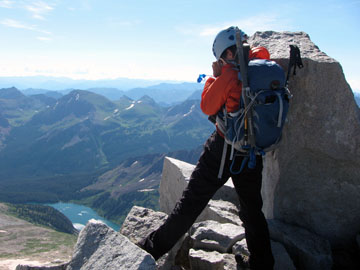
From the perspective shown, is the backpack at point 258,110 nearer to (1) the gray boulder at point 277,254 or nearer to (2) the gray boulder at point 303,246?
(1) the gray boulder at point 277,254

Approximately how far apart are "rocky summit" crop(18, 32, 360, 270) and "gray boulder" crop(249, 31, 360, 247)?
18 mm

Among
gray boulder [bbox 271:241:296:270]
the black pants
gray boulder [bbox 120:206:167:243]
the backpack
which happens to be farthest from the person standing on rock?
gray boulder [bbox 120:206:167:243]

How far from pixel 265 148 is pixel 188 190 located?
1.63 meters

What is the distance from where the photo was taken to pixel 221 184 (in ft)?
18.2

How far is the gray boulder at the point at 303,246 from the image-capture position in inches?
235

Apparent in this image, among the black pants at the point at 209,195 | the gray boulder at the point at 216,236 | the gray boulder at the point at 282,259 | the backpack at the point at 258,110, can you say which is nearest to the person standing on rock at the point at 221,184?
the black pants at the point at 209,195

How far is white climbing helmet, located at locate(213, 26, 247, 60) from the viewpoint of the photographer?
5.08 m

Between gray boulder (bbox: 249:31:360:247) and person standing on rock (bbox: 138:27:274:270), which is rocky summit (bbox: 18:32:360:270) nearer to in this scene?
gray boulder (bbox: 249:31:360:247)

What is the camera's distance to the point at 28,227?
138m

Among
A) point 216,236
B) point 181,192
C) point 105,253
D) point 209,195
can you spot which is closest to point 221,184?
point 209,195

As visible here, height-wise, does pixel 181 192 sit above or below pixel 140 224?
above

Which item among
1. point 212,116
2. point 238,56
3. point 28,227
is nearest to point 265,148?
point 212,116

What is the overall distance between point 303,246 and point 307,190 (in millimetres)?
1252

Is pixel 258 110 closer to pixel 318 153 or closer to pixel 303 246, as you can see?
pixel 318 153
